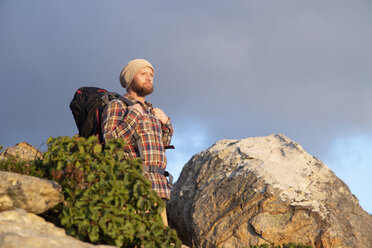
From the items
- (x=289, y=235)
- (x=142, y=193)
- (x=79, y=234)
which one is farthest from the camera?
(x=289, y=235)

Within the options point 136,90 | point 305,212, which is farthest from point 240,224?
point 136,90

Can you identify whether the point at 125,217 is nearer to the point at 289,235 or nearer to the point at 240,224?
the point at 240,224

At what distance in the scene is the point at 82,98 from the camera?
22.2 ft

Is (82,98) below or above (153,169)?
above

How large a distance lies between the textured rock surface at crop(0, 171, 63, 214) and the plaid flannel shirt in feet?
4.91

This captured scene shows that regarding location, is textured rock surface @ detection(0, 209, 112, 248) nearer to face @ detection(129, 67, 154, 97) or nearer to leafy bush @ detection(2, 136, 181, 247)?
leafy bush @ detection(2, 136, 181, 247)

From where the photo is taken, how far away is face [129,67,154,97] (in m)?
6.54

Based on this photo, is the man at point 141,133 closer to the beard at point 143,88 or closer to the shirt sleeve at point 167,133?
the beard at point 143,88

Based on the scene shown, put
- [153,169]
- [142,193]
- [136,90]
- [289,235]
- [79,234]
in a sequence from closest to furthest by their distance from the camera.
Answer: [79,234]
[142,193]
[153,169]
[136,90]
[289,235]

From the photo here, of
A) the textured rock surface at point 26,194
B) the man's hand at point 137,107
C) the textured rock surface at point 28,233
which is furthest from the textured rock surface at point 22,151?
the textured rock surface at point 28,233

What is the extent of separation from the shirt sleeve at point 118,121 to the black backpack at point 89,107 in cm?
25

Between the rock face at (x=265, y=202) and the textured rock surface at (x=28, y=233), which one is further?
the rock face at (x=265, y=202)

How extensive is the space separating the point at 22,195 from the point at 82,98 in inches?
107

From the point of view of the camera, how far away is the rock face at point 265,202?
23.4 feet
